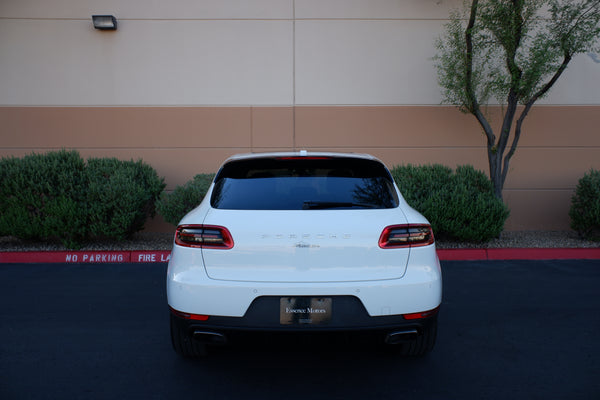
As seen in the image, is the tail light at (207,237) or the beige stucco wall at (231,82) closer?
the tail light at (207,237)

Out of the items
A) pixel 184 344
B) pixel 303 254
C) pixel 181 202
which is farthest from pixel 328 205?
pixel 181 202

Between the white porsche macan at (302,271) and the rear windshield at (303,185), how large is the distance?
0.02 m

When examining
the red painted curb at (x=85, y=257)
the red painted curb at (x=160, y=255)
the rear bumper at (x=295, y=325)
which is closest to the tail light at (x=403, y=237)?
the rear bumper at (x=295, y=325)

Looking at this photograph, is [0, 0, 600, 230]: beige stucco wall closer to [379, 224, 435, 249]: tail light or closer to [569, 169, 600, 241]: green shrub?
[569, 169, 600, 241]: green shrub

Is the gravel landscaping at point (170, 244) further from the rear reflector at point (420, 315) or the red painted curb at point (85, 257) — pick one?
the rear reflector at point (420, 315)

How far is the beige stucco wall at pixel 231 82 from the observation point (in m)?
8.86

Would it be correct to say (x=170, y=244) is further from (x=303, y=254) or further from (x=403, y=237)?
(x=403, y=237)

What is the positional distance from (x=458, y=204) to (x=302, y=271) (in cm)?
494

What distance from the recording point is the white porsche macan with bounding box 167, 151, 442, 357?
2.67 m

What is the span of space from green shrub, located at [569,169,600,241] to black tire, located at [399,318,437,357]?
5.89 m

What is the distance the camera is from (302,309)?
2.67m

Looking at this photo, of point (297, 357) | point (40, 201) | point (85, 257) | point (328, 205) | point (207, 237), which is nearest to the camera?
point (207, 237)

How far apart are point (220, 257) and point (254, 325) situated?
47 centimetres

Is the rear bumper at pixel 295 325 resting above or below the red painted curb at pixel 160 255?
above
